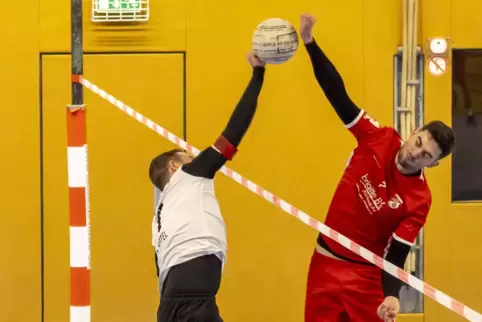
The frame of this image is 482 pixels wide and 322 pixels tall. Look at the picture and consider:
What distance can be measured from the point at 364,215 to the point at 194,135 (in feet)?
6.07

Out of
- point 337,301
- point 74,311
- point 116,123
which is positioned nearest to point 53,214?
point 116,123

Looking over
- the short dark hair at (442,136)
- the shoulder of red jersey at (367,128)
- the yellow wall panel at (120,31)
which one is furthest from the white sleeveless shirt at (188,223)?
the yellow wall panel at (120,31)

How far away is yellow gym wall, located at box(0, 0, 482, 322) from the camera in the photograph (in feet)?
16.3

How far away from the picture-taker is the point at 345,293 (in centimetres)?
346

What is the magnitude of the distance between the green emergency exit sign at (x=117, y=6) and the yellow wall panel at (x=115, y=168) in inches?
12.3

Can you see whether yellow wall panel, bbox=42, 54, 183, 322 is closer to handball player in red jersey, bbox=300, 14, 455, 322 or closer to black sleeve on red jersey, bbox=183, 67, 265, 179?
handball player in red jersey, bbox=300, 14, 455, 322

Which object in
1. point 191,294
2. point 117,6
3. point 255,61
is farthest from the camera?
point 117,6

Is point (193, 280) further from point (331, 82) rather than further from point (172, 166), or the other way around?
point (331, 82)

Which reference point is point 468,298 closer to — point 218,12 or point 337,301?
point 337,301

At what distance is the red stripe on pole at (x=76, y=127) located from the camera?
3438mm

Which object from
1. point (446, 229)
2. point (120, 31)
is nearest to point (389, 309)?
point (446, 229)

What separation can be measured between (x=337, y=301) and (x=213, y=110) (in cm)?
192

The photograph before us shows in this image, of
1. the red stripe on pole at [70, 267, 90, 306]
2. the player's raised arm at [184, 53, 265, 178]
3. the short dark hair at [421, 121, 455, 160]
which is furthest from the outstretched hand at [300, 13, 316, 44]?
the red stripe on pole at [70, 267, 90, 306]

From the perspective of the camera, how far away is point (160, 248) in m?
3.24
